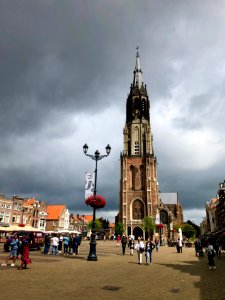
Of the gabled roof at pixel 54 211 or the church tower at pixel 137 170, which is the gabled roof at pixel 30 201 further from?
the church tower at pixel 137 170

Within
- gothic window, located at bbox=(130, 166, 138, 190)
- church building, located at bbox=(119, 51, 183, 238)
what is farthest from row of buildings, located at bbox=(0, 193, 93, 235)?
gothic window, located at bbox=(130, 166, 138, 190)

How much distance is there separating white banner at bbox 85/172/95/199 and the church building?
53383mm

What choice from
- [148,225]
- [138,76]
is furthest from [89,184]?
[138,76]

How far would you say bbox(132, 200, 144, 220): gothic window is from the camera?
253 ft

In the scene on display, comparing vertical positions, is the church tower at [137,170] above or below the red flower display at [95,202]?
above

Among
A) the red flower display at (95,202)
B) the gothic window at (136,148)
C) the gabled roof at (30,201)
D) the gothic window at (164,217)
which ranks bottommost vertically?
the red flower display at (95,202)

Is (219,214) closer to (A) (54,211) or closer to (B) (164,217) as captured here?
(B) (164,217)

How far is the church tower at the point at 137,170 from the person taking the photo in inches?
3009

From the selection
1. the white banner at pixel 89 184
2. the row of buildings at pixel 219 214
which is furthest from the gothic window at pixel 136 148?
the white banner at pixel 89 184

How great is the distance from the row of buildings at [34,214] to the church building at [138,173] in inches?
727

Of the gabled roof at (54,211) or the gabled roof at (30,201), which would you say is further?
the gabled roof at (54,211)

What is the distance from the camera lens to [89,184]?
2145cm

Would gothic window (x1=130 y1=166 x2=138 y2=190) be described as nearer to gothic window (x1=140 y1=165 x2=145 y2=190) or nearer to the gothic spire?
gothic window (x1=140 y1=165 x2=145 y2=190)

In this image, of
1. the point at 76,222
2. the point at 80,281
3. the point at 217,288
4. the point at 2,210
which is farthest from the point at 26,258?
the point at 76,222
